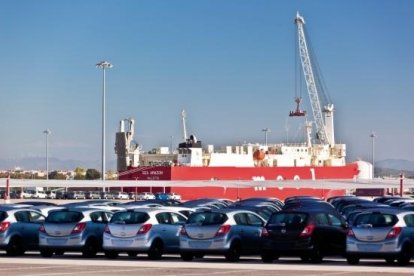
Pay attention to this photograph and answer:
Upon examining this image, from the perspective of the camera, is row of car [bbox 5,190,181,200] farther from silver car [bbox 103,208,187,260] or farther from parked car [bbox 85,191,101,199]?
silver car [bbox 103,208,187,260]

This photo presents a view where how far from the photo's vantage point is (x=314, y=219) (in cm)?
2283

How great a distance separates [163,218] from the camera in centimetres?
2458

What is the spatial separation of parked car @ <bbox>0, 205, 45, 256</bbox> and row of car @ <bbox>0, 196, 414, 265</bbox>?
0.09 ft

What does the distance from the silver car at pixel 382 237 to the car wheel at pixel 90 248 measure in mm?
7270

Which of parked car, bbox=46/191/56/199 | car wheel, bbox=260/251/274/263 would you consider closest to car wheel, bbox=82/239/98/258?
car wheel, bbox=260/251/274/263

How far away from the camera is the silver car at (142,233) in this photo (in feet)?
78.1

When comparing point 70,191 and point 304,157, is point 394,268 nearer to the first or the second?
point 70,191

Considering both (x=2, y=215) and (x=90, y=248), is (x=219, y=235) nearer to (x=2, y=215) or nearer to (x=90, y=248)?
(x=90, y=248)

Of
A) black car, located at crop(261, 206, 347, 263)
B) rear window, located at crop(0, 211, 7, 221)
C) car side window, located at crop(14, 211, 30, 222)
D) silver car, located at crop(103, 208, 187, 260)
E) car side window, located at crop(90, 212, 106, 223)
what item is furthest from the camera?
car side window, located at crop(14, 211, 30, 222)

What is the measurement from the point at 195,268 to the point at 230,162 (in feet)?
265

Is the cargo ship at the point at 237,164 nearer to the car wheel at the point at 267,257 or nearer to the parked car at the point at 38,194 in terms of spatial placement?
the parked car at the point at 38,194

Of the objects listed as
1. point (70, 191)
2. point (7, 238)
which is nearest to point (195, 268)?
point (7, 238)

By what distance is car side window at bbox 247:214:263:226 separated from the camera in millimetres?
24250

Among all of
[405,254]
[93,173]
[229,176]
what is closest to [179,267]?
[405,254]
